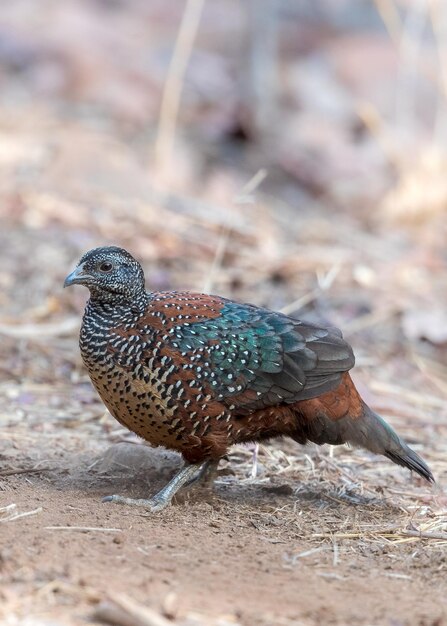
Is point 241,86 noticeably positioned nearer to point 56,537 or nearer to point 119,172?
point 119,172

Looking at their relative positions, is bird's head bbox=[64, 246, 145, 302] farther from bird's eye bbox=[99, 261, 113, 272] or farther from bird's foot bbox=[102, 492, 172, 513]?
bird's foot bbox=[102, 492, 172, 513]

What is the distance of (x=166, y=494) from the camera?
16.4 ft

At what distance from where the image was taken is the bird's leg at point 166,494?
16.1ft

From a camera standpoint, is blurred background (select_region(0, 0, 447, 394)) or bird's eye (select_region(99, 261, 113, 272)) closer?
bird's eye (select_region(99, 261, 113, 272))

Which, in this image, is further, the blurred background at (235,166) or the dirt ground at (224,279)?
the blurred background at (235,166)

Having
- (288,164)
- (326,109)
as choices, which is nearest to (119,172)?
(288,164)

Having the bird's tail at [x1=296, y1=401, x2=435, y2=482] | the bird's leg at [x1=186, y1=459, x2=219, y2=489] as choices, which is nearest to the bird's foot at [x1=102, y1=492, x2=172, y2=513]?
the bird's leg at [x1=186, y1=459, x2=219, y2=489]

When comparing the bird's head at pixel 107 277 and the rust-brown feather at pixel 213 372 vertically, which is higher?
the bird's head at pixel 107 277

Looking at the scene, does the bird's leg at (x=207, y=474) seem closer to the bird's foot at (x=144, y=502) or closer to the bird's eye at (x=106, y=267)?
the bird's foot at (x=144, y=502)

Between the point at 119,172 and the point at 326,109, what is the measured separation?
4863 millimetres

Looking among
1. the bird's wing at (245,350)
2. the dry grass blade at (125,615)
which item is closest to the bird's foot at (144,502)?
the bird's wing at (245,350)

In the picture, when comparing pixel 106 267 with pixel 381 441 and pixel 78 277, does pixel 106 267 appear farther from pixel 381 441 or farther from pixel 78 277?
pixel 381 441

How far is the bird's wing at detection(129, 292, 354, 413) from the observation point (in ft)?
16.2

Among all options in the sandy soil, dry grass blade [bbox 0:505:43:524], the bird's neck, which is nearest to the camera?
the sandy soil
